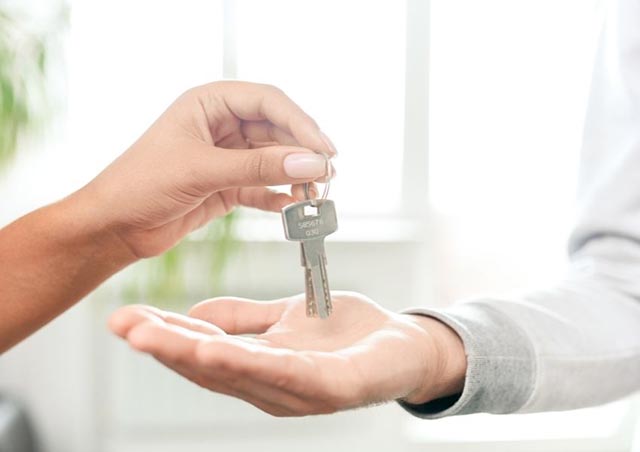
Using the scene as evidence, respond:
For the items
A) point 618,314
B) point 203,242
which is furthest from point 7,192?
point 618,314

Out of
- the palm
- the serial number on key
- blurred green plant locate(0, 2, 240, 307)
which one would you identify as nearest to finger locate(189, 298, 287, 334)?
the palm

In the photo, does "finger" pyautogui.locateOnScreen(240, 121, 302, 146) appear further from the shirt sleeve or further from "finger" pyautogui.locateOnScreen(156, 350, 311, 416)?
"finger" pyautogui.locateOnScreen(156, 350, 311, 416)

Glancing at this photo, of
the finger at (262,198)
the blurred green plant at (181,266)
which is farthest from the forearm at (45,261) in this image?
the blurred green plant at (181,266)

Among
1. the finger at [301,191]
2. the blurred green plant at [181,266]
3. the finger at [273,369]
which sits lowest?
the blurred green plant at [181,266]

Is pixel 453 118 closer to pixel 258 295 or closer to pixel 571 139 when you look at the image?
pixel 571 139

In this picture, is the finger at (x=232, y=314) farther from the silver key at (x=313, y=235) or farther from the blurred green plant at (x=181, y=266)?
the blurred green plant at (x=181, y=266)

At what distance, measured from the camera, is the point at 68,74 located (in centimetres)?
263

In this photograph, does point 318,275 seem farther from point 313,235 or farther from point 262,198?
point 262,198

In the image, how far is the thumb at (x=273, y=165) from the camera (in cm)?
109

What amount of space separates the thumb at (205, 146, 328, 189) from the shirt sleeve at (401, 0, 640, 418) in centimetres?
21

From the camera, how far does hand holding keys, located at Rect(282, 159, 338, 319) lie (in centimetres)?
108

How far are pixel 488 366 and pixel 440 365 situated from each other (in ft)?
0.21

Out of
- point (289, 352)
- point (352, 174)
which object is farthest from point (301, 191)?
point (352, 174)

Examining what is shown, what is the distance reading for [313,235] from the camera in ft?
3.62
